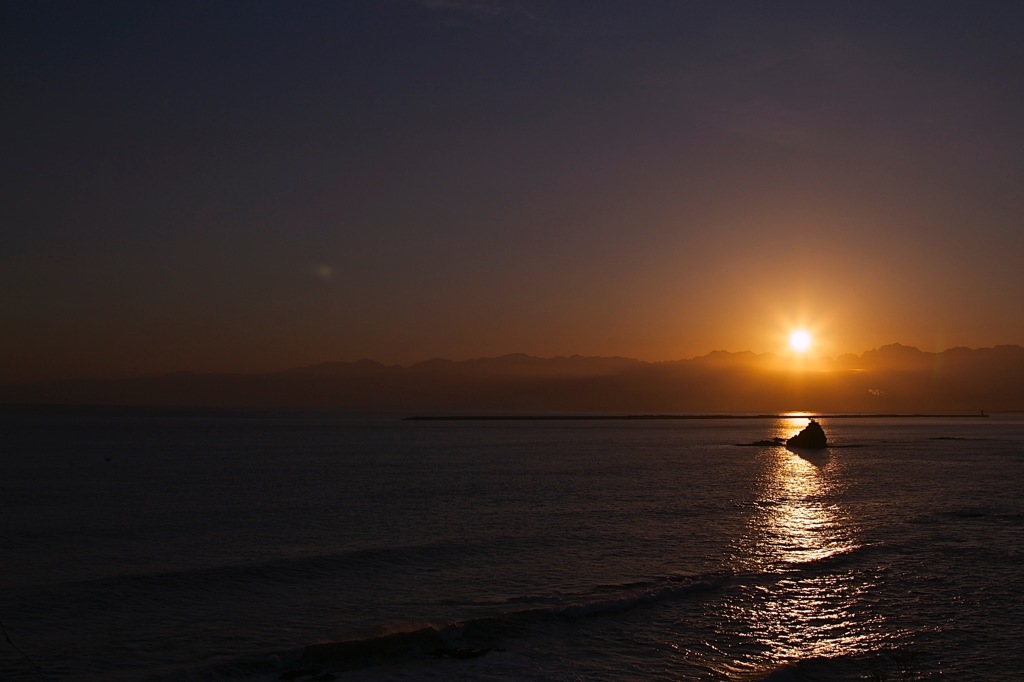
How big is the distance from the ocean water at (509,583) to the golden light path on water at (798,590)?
0.33ft

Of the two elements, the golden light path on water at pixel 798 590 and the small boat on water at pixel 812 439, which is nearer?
the golden light path on water at pixel 798 590

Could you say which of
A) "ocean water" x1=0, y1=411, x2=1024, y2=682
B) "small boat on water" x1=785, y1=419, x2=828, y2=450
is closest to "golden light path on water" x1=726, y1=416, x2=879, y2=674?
"ocean water" x1=0, y1=411, x2=1024, y2=682

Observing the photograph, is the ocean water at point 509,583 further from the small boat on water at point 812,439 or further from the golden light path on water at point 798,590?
the small boat on water at point 812,439

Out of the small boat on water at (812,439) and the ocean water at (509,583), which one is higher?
the ocean water at (509,583)

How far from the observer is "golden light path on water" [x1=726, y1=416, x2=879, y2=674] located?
1898 cm

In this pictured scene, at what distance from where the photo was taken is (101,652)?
18.3 meters

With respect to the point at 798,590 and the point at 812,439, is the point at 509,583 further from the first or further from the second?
the point at 812,439

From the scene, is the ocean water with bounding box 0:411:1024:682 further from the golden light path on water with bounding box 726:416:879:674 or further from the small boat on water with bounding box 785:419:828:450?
the small boat on water with bounding box 785:419:828:450

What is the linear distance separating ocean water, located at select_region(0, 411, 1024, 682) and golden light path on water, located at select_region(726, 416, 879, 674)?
0.10 m

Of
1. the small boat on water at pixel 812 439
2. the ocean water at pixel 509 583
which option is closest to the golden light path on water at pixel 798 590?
the ocean water at pixel 509 583

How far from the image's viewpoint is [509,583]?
2506 centimetres

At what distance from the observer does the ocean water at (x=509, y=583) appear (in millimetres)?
17859

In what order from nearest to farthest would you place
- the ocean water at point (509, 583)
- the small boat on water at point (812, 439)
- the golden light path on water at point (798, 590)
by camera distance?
the ocean water at point (509, 583) → the golden light path on water at point (798, 590) → the small boat on water at point (812, 439)

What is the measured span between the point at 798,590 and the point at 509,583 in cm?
874
